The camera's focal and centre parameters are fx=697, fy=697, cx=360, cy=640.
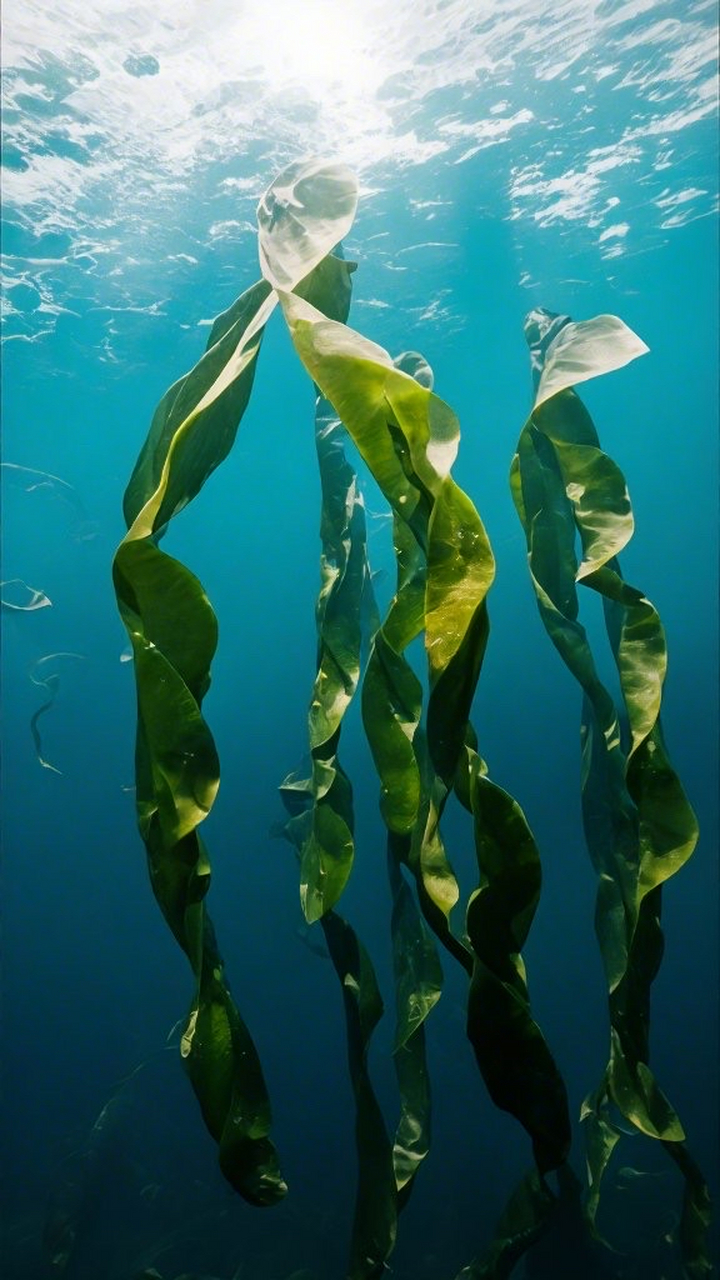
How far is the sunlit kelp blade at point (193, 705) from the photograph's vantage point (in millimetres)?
1078

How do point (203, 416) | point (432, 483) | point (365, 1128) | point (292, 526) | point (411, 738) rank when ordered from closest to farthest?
point (432, 483) < point (203, 416) < point (411, 738) < point (365, 1128) < point (292, 526)

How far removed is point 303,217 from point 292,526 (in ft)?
92.6

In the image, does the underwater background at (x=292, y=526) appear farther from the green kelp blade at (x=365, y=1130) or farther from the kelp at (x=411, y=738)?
the kelp at (x=411, y=738)

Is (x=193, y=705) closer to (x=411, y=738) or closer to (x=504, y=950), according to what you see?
(x=411, y=738)

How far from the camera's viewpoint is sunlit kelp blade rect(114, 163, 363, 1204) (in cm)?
108

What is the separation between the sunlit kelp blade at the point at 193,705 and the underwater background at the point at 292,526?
1101mm

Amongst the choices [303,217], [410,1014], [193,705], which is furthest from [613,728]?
[303,217]

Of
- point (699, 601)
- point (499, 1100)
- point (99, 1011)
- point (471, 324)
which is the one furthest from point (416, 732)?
point (99, 1011)

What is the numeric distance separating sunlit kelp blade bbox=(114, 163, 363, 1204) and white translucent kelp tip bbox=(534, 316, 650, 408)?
509 mm

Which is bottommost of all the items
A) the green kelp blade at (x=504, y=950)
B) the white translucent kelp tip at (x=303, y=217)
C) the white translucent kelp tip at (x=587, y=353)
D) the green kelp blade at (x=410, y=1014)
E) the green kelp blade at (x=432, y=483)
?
the green kelp blade at (x=410, y=1014)

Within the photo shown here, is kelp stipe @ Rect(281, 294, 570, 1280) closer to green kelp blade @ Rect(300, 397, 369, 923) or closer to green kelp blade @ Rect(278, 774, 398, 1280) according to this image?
green kelp blade @ Rect(300, 397, 369, 923)

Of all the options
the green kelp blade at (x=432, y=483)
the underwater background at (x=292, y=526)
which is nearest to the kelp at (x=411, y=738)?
the green kelp blade at (x=432, y=483)

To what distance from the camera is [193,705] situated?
1.09 meters

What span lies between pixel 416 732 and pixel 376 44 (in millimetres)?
8717
